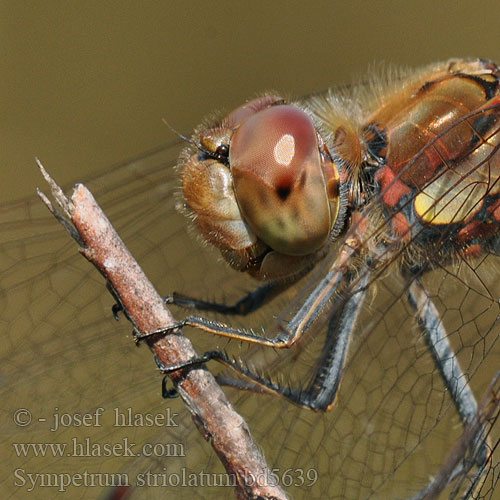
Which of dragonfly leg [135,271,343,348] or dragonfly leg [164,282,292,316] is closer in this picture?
dragonfly leg [135,271,343,348]

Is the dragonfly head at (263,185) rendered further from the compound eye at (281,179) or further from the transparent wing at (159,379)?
the transparent wing at (159,379)

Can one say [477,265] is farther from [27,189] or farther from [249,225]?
[27,189]

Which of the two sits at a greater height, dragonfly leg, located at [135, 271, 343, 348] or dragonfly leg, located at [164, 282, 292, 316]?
dragonfly leg, located at [164, 282, 292, 316]

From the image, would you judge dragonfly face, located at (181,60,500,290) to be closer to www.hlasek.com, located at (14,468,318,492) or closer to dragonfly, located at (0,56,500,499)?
dragonfly, located at (0,56,500,499)

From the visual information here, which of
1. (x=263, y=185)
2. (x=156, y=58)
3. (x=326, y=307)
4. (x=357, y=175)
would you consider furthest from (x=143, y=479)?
(x=156, y=58)

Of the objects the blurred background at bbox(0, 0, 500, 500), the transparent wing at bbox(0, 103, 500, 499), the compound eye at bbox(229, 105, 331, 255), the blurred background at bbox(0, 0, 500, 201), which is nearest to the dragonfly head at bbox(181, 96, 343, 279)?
the compound eye at bbox(229, 105, 331, 255)

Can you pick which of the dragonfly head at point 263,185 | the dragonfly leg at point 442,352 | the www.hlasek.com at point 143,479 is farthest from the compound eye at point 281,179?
the www.hlasek.com at point 143,479
